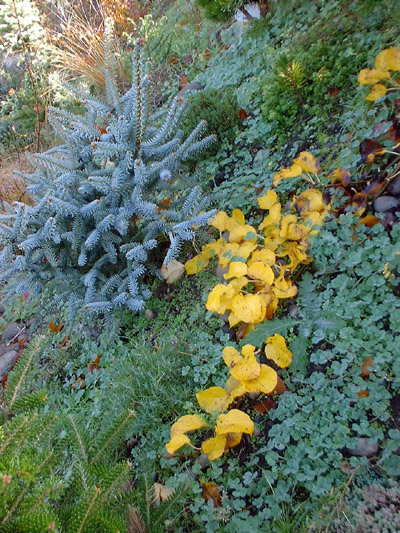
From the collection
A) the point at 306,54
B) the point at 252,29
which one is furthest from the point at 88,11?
the point at 306,54

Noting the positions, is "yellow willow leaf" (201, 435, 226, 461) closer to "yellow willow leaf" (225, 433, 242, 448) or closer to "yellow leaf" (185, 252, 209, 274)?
"yellow willow leaf" (225, 433, 242, 448)

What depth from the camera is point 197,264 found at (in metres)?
2.51

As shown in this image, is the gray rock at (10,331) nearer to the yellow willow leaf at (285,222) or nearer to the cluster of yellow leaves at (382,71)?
the yellow willow leaf at (285,222)

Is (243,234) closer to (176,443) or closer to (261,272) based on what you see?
(261,272)

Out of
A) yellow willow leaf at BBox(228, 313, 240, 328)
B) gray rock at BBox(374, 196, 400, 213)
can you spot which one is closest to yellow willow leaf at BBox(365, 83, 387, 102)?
gray rock at BBox(374, 196, 400, 213)

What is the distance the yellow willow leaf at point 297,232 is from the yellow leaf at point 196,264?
0.61m

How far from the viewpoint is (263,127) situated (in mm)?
2930

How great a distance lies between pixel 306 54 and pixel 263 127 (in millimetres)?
517

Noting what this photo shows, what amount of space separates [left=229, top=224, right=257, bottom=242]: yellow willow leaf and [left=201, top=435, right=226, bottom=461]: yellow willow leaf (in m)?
0.99

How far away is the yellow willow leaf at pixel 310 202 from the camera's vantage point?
2.04m

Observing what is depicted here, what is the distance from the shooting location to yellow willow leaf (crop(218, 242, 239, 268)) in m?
2.17

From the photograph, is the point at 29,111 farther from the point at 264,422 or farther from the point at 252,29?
the point at 264,422

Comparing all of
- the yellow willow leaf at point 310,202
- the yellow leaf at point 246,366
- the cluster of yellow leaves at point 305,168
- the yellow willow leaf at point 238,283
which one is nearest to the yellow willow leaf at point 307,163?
the cluster of yellow leaves at point 305,168

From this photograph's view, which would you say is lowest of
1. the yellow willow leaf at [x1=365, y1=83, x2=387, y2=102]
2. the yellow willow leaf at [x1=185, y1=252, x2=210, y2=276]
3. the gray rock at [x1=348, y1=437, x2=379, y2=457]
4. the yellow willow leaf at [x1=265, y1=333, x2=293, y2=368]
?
the gray rock at [x1=348, y1=437, x2=379, y2=457]
